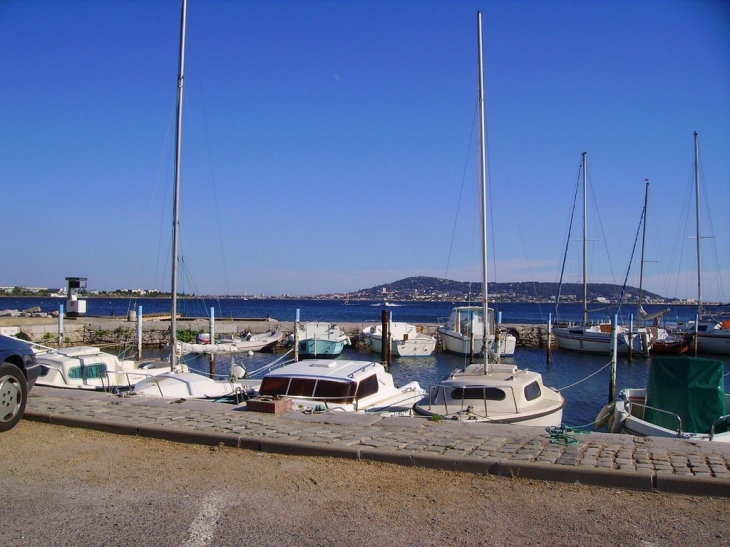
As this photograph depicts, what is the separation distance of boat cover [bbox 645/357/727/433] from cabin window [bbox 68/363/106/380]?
1536cm

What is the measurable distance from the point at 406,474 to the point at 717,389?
31.2ft

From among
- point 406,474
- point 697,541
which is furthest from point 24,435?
point 697,541

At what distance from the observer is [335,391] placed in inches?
634

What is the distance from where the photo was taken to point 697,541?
5395 millimetres

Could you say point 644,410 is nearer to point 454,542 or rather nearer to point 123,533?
point 454,542

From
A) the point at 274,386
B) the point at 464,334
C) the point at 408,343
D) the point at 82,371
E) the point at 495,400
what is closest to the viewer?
the point at 495,400

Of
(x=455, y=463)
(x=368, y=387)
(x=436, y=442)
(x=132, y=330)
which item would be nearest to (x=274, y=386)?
(x=368, y=387)

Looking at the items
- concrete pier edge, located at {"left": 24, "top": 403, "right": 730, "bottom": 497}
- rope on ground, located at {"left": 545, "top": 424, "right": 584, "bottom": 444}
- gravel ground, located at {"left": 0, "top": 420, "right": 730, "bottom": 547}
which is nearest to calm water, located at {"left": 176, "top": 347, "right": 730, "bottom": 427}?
rope on ground, located at {"left": 545, "top": 424, "right": 584, "bottom": 444}

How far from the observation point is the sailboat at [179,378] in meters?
18.4

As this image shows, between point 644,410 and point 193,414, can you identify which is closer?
point 193,414

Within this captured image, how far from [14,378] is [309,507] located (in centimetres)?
545

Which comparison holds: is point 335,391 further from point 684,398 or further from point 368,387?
point 684,398

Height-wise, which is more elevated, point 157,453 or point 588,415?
point 157,453

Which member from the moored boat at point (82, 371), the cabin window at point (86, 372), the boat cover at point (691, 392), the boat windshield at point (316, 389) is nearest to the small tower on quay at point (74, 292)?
the moored boat at point (82, 371)
